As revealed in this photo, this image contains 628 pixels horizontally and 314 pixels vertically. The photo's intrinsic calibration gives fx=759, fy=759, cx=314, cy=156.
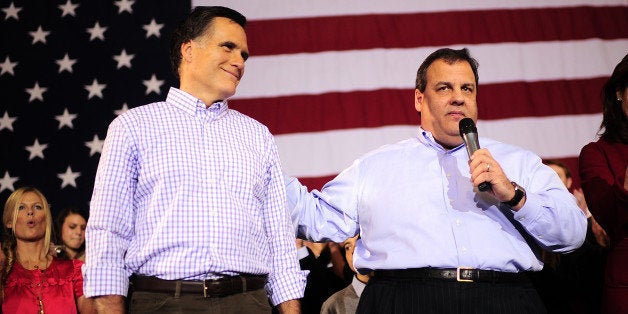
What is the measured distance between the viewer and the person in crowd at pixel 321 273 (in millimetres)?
4250

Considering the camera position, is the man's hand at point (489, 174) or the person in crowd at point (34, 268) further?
the person in crowd at point (34, 268)

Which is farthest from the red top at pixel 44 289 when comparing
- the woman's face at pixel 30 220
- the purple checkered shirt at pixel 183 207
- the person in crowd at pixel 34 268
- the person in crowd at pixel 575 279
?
the person in crowd at pixel 575 279

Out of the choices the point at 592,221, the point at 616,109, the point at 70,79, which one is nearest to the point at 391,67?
the point at 592,221

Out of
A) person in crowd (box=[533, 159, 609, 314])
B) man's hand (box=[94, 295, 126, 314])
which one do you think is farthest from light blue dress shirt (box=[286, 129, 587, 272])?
person in crowd (box=[533, 159, 609, 314])

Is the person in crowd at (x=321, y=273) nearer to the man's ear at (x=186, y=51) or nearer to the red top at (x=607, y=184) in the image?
the red top at (x=607, y=184)

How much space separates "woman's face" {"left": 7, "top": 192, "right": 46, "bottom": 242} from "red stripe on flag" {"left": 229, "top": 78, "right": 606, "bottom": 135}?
4.58 feet

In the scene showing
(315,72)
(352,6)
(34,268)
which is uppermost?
(352,6)

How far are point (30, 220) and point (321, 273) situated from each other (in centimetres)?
166

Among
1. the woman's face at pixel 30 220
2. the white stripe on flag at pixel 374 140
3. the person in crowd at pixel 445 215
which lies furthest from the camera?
the white stripe on flag at pixel 374 140

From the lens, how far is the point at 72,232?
475cm

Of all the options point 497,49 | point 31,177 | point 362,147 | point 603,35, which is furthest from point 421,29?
point 31,177

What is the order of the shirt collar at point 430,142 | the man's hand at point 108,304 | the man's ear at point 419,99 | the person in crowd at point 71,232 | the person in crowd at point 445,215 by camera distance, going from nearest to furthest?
the man's hand at point 108,304 < the person in crowd at point 445,215 < the shirt collar at point 430,142 < the man's ear at point 419,99 < the person in crowd at point 71,232

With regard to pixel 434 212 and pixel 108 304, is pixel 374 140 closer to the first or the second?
pixel 434 212

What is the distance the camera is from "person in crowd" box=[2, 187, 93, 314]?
397cm
